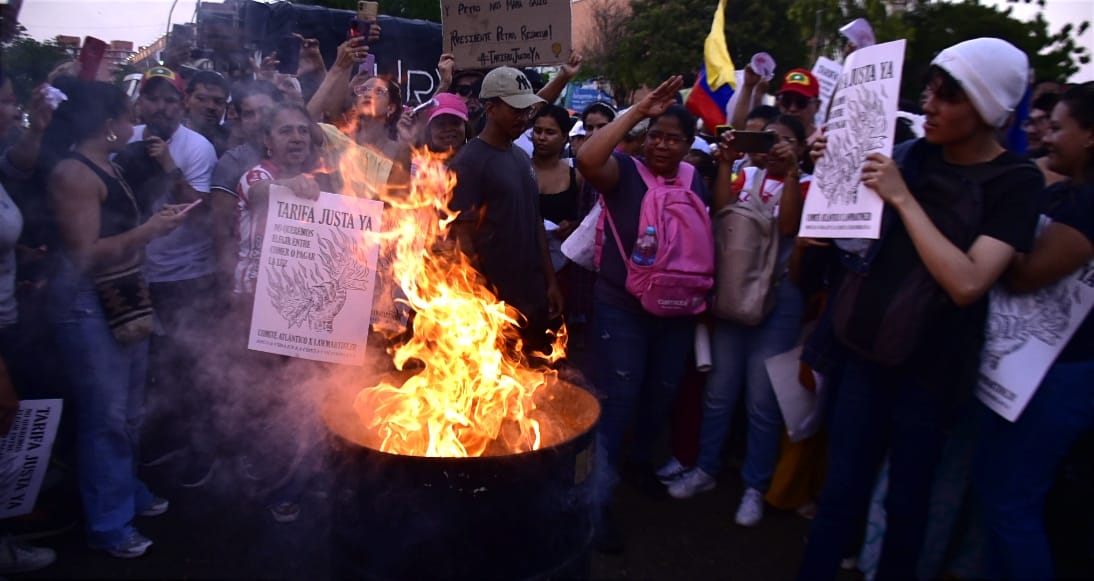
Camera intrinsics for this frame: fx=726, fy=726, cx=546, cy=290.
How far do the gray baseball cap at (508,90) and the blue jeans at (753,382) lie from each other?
172 centimetres

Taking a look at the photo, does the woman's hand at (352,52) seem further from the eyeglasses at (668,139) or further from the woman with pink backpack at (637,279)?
the eyeglasses at (668,139)

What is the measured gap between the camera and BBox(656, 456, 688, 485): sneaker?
180 inches

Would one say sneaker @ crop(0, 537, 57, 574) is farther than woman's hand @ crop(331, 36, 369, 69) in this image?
No

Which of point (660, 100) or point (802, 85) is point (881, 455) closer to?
point (660, 100)

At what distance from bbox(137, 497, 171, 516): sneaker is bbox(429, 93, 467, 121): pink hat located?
8.88 ft

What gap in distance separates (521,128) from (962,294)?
7.57 ft

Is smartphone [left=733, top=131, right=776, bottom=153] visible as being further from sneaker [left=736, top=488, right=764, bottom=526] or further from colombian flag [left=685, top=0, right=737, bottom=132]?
colombian flag [left=685, top=0, right=737, bottom=132]

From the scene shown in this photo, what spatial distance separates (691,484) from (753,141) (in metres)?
2.09

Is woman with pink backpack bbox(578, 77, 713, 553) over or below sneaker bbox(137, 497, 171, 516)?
over

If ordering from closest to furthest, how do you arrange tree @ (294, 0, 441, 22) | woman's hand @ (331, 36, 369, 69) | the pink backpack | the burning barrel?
the burning barrel < the pink backpack < woman's hand @ (331, 36, 369, 69) < tree @ (294, 0, 441, 22)

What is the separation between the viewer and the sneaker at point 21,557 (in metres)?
3.40

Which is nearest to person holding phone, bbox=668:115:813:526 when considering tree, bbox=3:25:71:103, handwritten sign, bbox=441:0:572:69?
handwritten sign, bbox=441:0:572:69

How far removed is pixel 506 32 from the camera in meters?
4.53

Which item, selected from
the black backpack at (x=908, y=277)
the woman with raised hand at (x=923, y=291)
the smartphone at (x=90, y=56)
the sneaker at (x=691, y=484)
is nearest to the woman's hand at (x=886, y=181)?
the woman with raised hand at (x=923, y=291)
